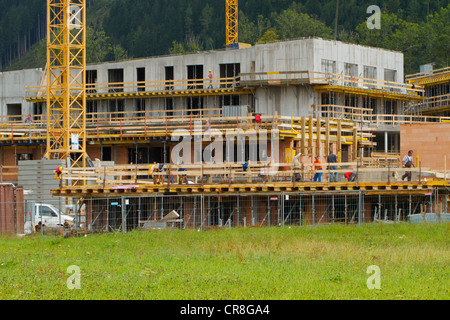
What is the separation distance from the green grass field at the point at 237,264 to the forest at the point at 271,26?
81.0 meters

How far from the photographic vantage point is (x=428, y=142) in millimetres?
48094

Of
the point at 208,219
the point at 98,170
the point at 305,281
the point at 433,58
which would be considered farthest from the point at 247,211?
the point at 433,58

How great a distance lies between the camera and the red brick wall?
156 feet

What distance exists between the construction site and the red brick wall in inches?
3.0

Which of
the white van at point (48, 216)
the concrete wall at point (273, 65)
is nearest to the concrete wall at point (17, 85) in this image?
the concrete wall at point (273, 65)

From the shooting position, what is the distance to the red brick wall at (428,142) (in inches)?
1875

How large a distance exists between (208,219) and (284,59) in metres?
27.8

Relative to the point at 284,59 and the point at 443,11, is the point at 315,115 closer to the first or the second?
the point at 284,59

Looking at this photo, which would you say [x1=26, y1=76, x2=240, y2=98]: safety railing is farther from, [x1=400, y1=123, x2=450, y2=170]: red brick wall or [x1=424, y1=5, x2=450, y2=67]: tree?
[x1=424, y1=5, x2=450, y2=67]: tree

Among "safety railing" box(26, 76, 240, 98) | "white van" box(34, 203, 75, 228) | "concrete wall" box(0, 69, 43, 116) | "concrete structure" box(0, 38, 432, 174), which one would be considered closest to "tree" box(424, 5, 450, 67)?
"concrete structure" box(0, 38, 432, 174)

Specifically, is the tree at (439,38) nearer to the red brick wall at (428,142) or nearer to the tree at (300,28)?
the tree at (300,28)

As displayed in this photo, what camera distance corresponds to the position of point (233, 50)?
6600cm

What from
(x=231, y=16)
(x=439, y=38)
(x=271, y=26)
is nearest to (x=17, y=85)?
(x=231, y=16)

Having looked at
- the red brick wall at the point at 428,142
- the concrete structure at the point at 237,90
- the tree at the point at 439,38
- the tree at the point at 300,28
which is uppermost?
the tree at the point at 300,28
